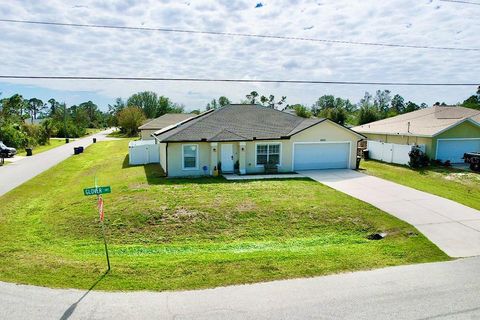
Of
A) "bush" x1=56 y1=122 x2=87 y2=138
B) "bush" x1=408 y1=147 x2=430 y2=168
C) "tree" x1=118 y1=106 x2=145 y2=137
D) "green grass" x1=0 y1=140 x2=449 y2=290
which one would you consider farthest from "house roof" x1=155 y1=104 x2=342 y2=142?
"bush" x1=56 y1=122 x2=87 y2=138

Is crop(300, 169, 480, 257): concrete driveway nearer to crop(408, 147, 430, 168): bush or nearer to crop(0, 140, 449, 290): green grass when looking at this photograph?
crop(0, 140, 449, 290): green grass

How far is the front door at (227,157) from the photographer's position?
850 inches

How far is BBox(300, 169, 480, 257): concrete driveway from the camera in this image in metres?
11.0

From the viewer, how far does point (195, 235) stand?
39.3ft

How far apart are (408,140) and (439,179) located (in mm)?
7946

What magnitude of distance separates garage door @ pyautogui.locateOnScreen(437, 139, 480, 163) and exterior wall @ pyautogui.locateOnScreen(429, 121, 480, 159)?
331 mm

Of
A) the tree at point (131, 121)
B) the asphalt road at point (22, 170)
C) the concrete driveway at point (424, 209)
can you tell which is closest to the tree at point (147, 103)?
the tree at point (131, 121)

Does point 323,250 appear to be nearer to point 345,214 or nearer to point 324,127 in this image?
point 345,214

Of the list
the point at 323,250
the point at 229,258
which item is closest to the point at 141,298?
the point at 229,258

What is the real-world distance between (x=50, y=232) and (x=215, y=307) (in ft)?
26.8

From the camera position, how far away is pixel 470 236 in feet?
37.7

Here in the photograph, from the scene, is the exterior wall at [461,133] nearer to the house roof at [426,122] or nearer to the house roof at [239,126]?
the house roof at [426,122]

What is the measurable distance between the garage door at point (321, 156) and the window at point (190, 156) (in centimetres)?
652

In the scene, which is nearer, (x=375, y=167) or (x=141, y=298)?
(x=141, y=298)
